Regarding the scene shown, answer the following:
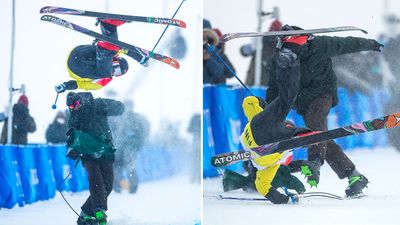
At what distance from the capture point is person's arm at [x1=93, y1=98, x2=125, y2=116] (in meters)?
4.37

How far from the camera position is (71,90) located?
14.3 feet

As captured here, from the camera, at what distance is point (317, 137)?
4.35m

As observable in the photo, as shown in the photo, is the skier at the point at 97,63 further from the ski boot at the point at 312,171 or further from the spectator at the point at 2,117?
the ski boot at the point at 312,171

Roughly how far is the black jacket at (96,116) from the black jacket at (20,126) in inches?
9.2

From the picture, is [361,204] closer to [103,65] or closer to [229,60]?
[229,60]

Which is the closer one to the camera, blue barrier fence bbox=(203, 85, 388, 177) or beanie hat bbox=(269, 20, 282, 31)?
blue barrier fence bbox=(203, 85, 388, 177)

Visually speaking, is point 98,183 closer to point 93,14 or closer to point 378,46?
point 93,14

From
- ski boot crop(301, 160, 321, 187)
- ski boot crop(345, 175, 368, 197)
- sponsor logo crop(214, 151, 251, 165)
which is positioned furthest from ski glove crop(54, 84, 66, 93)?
ski boot crop(345, 175, 368, 197)

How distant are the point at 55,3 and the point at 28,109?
1.82ft

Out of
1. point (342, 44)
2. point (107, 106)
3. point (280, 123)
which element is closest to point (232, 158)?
point (280, 123)

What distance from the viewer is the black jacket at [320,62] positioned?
4340 millimetres

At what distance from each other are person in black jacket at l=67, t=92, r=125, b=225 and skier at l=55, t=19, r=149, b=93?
0.07 metres

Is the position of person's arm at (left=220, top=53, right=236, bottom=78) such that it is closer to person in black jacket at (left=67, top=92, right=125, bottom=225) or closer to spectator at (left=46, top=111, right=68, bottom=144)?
person in black jacket at (left=67, top=92, right=125, bottom=225)

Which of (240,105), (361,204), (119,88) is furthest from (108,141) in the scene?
(361,204)
